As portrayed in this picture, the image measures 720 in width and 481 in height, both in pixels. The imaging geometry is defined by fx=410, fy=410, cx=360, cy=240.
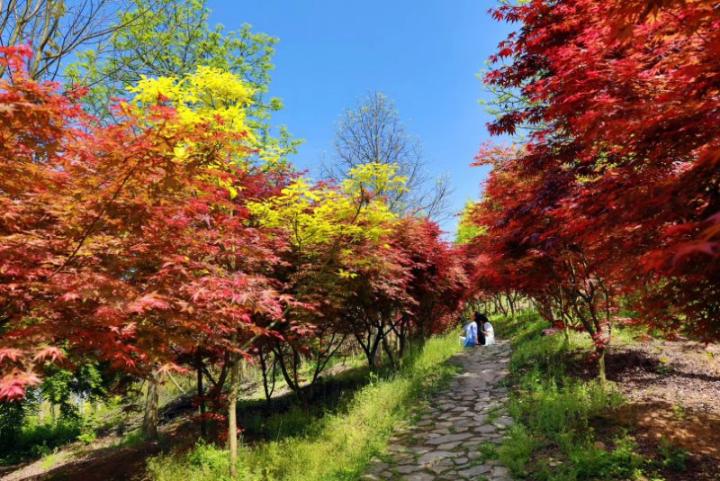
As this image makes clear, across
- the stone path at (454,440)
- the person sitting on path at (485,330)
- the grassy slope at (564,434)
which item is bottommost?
the stone path at (454,440)

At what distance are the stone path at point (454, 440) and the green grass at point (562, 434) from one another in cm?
27

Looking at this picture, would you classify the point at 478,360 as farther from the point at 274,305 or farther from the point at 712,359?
the point at 274,305

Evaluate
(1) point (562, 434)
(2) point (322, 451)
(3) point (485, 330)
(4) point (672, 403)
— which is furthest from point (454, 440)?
(3) point (485, 330)

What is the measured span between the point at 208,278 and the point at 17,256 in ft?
4.89

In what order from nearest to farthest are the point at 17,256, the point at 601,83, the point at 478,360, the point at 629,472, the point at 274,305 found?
the point at 17,256
the point at 601,83
the point at 629,472
the point at 274,305
the point at 478,360

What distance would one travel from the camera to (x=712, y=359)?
8047 millimetres

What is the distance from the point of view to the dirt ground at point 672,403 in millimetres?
4199

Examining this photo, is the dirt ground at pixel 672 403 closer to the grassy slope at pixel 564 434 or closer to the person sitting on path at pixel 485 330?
the grassy slope at pixel 564 434

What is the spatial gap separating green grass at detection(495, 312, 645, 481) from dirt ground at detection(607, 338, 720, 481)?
0.26 meters

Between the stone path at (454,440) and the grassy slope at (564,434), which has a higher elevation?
the grassy slope at (564,434)

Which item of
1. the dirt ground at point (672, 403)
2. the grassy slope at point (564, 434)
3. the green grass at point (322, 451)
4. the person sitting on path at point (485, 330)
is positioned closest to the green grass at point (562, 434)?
the grassy slope at point (564, 434)

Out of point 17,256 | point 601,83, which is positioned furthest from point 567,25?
point 17,256

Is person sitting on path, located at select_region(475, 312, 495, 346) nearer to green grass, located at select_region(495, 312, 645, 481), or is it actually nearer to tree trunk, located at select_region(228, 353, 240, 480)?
green grass, located at select_region(495, 312, 645, 481)

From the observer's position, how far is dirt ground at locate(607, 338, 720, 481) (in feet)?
13.8
